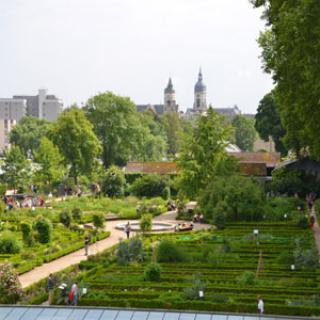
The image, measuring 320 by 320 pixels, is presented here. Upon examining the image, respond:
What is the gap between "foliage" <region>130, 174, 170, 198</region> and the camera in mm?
61344

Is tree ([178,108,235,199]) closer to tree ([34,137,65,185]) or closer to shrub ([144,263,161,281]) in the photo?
tree ([34,137,65,185])

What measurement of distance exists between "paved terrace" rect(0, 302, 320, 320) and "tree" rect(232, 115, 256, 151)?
391 ft

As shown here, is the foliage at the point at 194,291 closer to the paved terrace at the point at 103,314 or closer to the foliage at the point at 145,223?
the paved terrace at the point at 103,314

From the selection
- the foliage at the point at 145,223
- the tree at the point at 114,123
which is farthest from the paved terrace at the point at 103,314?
the tree at the point at 114,123

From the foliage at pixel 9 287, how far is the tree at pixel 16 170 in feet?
141

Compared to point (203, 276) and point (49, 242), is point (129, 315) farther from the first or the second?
point (49, 242)

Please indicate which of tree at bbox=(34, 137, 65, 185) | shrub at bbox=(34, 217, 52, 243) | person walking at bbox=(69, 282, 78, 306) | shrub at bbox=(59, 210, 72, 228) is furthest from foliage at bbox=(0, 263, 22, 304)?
tree at bbox=(34, 137, 65, 185)

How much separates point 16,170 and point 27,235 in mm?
31047

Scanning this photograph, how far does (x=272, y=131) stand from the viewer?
240 feet

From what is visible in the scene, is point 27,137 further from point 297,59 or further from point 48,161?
point 297,59

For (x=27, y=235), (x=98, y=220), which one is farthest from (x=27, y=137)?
(x=27, y=235)

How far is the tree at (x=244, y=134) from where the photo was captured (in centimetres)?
13675

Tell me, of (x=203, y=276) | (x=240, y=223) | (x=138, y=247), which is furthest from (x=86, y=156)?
(x=203, y=276)

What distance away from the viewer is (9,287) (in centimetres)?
2458
